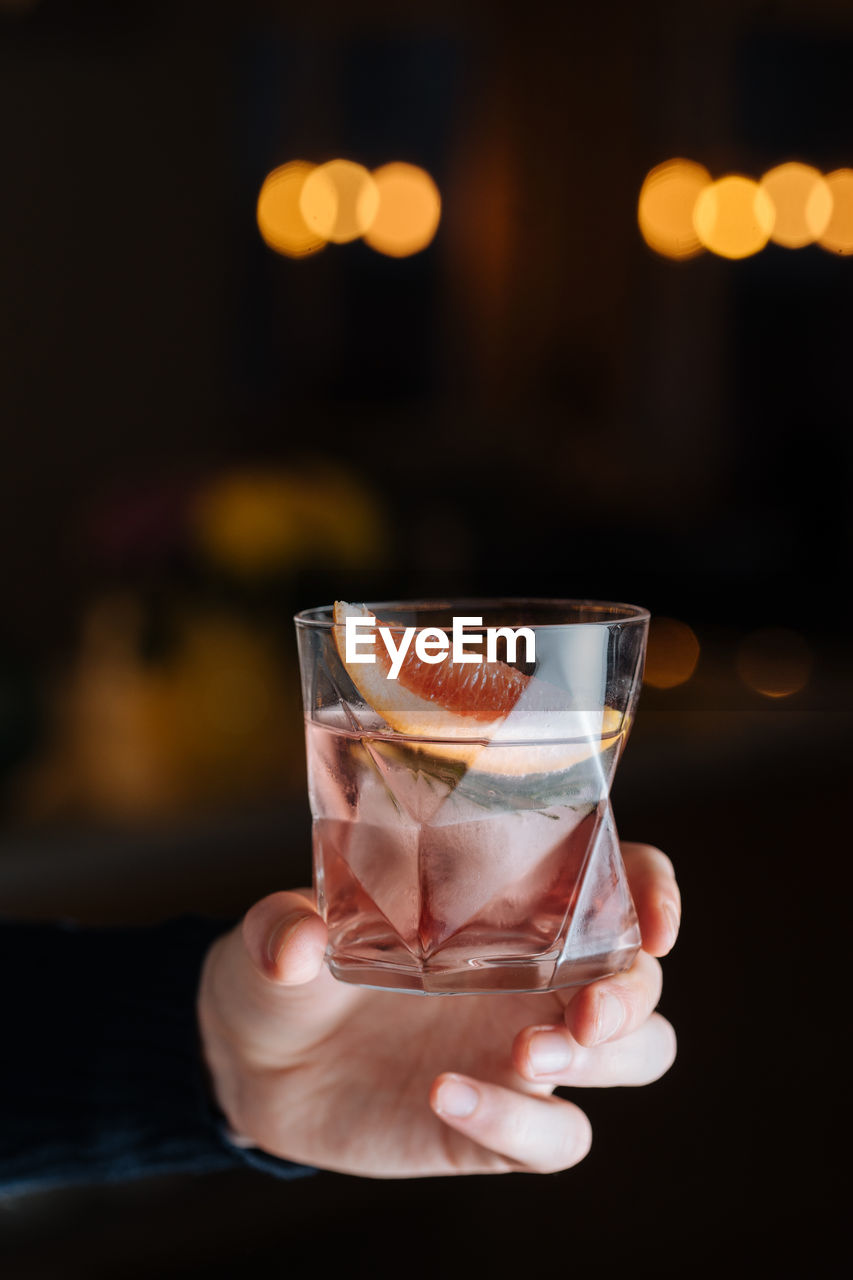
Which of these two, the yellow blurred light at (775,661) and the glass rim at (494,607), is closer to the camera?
the glass rim at (494,607)

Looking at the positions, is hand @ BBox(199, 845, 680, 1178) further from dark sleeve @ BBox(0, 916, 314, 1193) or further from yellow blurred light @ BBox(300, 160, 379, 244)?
yellow blurred light @ BBox(300, 160, 379, 244)

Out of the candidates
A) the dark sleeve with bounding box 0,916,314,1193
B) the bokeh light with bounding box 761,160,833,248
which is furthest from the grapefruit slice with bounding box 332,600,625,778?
the bokeh light with bounding box 761,160,833,248

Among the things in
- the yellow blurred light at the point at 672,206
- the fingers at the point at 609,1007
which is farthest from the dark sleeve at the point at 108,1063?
the yellow blurred light at the point at 672,206

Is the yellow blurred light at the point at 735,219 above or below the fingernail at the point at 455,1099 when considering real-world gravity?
above

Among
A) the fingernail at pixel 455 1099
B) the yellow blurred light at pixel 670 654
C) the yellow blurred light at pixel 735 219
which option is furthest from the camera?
the yellow blurred light at pixel 735 219

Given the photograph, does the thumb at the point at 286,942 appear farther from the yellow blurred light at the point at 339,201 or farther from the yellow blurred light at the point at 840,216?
the yellow blurred light at the point at 840,216

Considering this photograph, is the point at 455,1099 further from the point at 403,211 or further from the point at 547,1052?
the point at 403,211

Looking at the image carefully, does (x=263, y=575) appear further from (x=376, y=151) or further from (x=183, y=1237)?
(x=183, y=1237)
